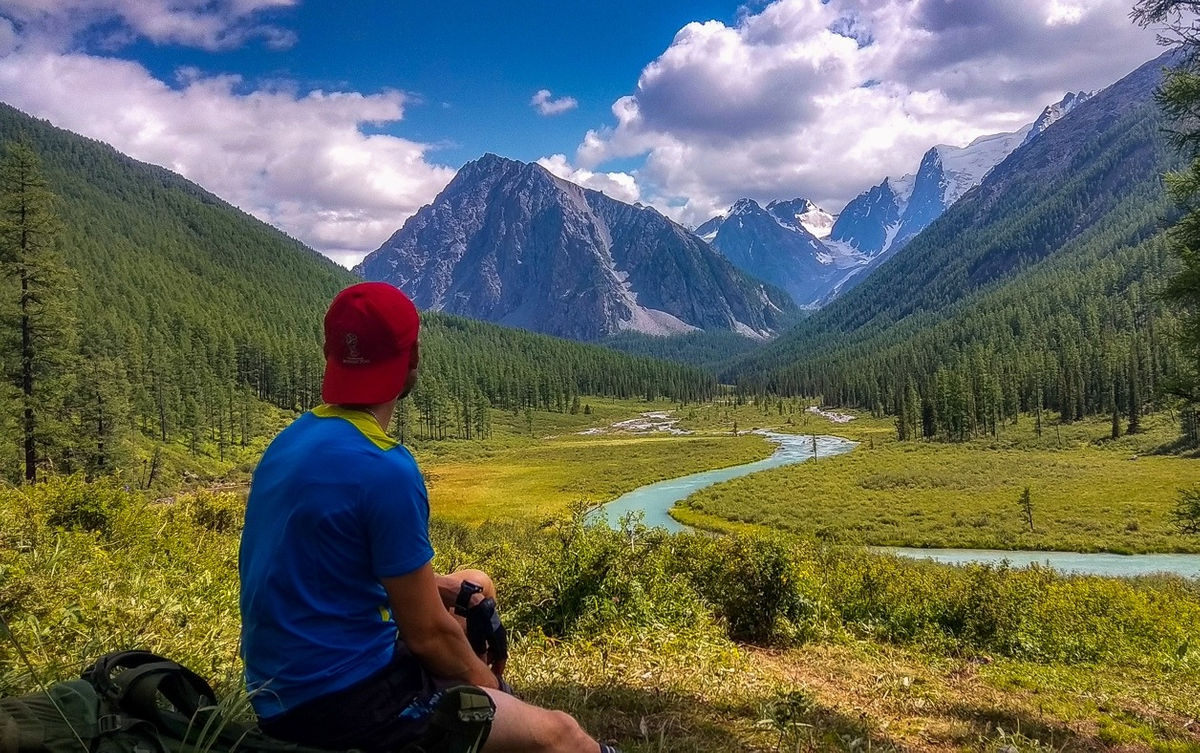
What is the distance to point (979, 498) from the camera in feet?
162

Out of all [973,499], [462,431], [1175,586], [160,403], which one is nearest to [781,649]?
[1175,586]

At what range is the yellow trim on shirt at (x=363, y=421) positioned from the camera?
2.47 meters

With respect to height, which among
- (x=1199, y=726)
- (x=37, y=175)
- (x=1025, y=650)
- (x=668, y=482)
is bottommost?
(x=668, y=482)

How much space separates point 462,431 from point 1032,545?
101877 mm

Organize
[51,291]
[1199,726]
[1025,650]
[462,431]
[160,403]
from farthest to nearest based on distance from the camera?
1. [462,431]
2. [160,403]
3. [51,291]
4. [1025,650]
5. [1199,726]

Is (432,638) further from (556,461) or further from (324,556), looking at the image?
(556,461)

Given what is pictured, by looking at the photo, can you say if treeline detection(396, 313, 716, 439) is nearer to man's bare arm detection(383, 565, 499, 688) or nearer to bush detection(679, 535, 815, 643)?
bush detection(679, 535, 815, 643)

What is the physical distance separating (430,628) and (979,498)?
56.7 meters

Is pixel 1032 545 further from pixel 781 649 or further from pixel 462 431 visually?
pixel 462 431

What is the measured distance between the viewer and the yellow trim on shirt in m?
2.47

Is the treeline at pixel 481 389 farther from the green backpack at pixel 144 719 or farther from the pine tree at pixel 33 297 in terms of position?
the green backpack at pixel 144 719

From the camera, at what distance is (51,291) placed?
73.6 ft

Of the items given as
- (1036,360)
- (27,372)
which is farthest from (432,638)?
(1036,360)

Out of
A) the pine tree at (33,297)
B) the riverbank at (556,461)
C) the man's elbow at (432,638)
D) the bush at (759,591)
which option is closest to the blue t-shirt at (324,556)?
the man's elbow at (432,638)
